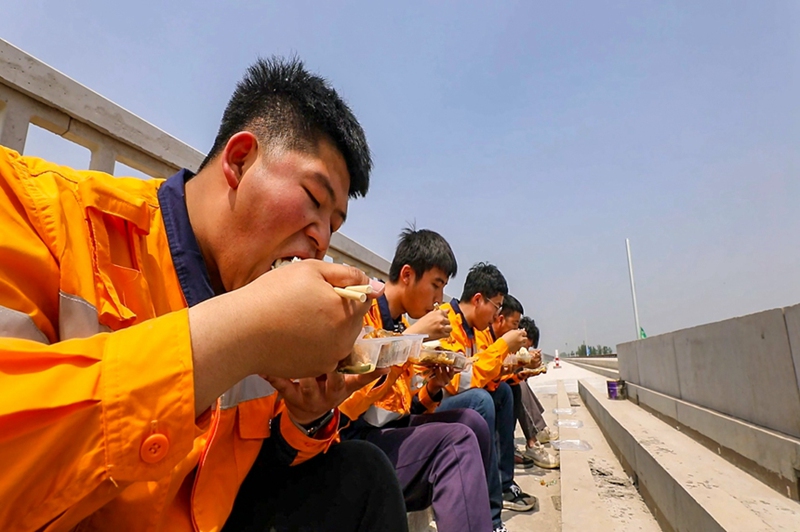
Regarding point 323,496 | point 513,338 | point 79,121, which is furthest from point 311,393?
point 513,338

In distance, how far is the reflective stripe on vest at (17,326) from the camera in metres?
0.56

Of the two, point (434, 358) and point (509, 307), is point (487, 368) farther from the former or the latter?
point (509, 307)

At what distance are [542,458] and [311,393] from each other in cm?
368

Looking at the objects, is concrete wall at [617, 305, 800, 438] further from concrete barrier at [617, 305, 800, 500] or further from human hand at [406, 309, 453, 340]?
human hand at [406, 309, 453, 340]

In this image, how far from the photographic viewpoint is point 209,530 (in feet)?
2.73

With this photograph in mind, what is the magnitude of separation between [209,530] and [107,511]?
0.72 feet

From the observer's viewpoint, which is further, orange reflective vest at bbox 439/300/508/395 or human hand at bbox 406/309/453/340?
orange reflective vest at bbox 439/300/508/395

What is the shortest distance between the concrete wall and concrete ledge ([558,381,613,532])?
43.1 inches

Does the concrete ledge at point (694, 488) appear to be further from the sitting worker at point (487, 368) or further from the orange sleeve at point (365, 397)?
the orange sleeve at point (365, 397)

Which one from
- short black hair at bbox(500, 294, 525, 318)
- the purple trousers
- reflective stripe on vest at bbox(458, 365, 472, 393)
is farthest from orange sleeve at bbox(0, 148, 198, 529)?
short black hair at bbox(500, 294, 525, 318)

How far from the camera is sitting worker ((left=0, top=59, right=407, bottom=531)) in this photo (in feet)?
1.56

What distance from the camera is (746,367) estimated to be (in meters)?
2.75

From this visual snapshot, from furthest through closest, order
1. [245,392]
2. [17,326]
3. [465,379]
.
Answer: [465,379] → [245,392] → [17,326]

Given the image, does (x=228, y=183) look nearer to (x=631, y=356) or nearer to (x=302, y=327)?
(x=302, y=327)
